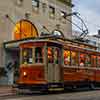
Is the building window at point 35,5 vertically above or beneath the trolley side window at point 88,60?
above

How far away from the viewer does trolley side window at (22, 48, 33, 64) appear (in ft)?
83.6

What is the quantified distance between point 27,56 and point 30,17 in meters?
14.6

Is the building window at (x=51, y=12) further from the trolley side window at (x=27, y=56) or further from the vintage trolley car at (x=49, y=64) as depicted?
the trolley side window at (x=27, y=56)

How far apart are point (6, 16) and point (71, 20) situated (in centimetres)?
1162

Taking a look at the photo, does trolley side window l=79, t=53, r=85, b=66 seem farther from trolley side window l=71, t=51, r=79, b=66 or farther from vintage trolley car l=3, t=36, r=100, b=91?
trolley side window l=71, t=51, r=79, b=66

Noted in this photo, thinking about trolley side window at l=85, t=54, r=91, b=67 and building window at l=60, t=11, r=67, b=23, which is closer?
trolley side window at l=85, t=54, r=91, b=67

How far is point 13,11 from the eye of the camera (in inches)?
1469

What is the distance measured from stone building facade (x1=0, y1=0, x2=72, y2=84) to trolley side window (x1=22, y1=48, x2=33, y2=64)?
9625mm

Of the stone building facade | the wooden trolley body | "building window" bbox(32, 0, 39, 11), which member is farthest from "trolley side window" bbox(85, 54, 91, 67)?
"building window" bbox(32, 0, 39, 11)

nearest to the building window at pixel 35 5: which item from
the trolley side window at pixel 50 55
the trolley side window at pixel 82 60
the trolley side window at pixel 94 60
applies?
the trolley side window at pixel 94 60

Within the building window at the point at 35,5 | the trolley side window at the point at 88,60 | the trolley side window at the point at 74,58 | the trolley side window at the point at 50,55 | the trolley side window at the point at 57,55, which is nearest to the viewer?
the trolley side window at the point at 50,55

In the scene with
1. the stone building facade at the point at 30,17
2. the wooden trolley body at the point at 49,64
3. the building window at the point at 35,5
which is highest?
the building window at the point at 35,5

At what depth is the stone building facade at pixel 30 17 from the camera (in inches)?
1416

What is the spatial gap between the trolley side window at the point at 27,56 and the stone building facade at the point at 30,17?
379 inches
